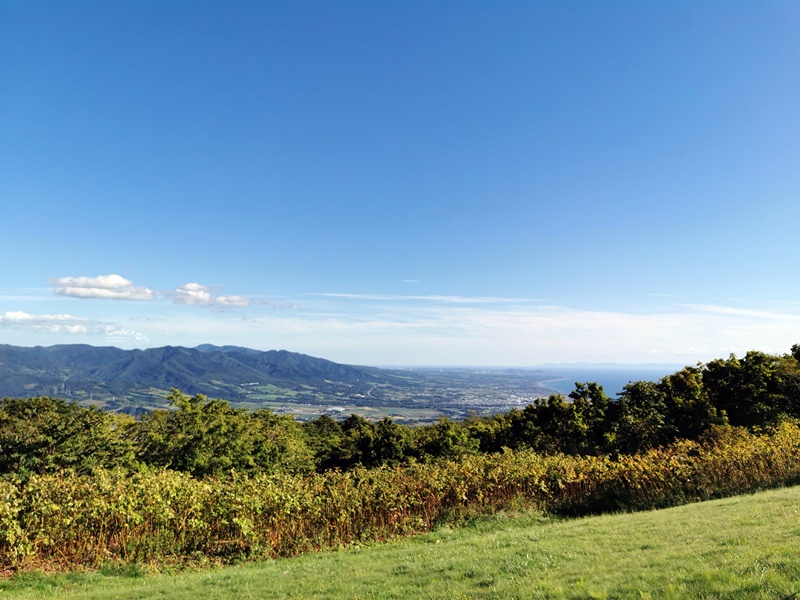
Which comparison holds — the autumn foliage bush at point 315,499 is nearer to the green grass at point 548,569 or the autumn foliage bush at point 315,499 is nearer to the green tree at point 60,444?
the green grass at point 548,569

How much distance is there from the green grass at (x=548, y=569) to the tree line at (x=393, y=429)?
12062 millimetres

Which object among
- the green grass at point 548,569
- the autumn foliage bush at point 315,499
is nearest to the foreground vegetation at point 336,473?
the autumn foliage bush at point 315,499

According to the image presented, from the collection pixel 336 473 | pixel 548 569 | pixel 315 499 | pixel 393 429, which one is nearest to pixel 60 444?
pixel 336 473

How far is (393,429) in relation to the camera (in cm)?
3372

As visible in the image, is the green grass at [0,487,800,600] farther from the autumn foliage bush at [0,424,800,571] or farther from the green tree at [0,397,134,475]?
the green tree at [0,397,134,475]

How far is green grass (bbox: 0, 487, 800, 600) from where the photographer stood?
5.61m

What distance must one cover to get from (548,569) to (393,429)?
26.9 meters

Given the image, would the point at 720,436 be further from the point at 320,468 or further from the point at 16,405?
the point at 16,405

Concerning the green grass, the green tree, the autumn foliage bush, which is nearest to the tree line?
the green tree

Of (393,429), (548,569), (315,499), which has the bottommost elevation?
(393,429)

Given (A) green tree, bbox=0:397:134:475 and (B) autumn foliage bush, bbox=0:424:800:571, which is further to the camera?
(A) green tree, bbox=0:397:134:475

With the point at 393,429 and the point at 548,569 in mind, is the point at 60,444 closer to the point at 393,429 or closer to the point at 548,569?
the point at 393,429

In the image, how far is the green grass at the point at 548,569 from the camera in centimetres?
561

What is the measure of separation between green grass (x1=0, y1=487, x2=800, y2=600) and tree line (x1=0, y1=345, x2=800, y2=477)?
12062mm
